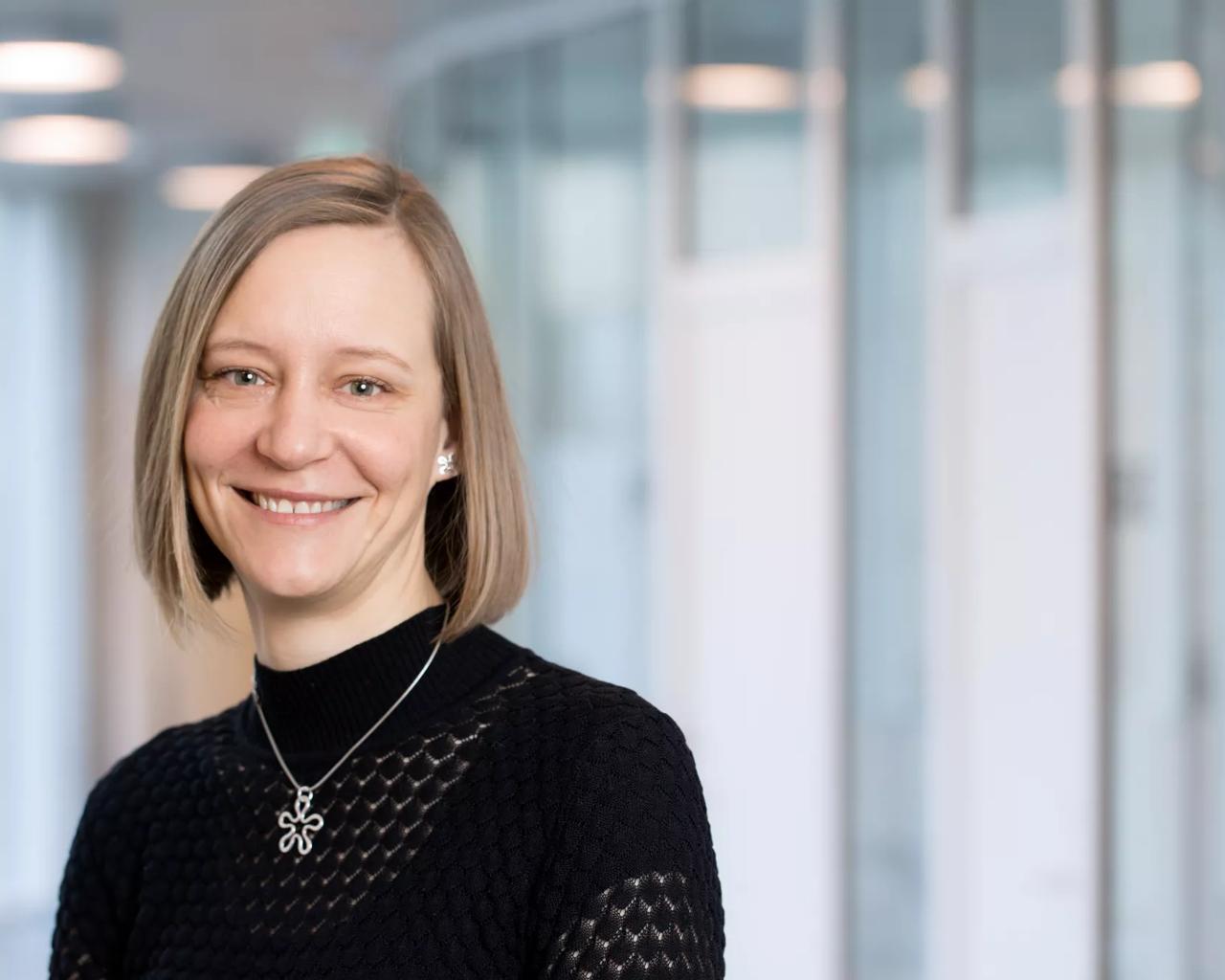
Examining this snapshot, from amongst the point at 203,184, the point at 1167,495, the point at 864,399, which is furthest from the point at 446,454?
the point at 203,184

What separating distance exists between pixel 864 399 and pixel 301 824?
11.9ft

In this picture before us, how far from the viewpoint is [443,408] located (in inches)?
57.7

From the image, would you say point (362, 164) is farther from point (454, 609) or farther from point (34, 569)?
point (34, 569)

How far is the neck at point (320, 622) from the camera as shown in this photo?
1474mm

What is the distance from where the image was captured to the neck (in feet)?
4.83

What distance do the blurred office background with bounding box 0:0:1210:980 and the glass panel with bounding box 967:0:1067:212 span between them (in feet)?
0.04

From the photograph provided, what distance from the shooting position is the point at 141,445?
148cm

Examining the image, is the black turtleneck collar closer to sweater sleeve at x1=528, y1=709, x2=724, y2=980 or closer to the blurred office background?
sweater sleeve at x1=528, y1=709, x2=724, y2=980

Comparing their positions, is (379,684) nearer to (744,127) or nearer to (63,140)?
(744,127)

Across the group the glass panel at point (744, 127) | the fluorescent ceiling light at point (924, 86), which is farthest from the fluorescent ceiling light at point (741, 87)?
the fluorescent ceiling light at point (924, 86)

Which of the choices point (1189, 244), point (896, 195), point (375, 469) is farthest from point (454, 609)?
point (896, 195)

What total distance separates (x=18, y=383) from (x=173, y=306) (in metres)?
8.59

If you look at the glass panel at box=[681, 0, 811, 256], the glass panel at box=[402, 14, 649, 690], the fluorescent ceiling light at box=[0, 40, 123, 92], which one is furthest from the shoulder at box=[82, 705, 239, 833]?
the fluorescent ceiling light at box=[0, 40, 123, 92]

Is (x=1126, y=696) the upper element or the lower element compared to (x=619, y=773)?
lower
